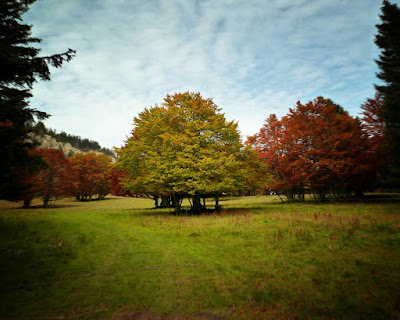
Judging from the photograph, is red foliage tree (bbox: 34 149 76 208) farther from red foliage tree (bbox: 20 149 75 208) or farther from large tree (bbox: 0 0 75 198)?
large tree (bbox: 0 0 75 198)

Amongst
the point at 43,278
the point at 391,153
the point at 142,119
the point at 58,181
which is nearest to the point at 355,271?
the point at 43,278

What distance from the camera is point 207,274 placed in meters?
7.27

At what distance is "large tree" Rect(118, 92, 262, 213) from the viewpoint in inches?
766

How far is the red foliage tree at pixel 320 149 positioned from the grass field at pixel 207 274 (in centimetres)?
1522

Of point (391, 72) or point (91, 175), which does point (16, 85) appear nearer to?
point (391, 72)

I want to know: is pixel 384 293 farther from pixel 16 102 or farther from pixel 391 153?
pixel 391 153

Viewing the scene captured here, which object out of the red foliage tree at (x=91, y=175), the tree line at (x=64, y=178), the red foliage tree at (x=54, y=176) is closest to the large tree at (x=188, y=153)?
the tree line at (x=64, y=178)

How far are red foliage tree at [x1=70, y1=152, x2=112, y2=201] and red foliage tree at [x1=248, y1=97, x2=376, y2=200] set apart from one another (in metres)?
52.0

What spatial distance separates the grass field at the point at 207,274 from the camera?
490cm

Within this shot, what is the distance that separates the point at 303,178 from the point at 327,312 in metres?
25.4

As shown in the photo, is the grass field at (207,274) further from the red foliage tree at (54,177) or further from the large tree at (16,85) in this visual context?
the red foliage tree at (54,177)

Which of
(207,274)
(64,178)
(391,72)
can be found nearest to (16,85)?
(207,274)

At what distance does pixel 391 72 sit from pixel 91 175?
68.8 metres

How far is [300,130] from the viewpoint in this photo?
27172 millimetres
